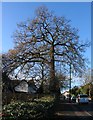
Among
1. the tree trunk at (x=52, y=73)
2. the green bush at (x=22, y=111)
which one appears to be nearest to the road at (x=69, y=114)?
the green bush at (x=22, y=111)

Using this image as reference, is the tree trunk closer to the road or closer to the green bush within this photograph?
the road

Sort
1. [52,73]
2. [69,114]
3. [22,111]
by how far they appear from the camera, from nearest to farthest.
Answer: [22,111], [69,114], [52,73]

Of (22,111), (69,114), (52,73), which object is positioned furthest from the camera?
(52,73)

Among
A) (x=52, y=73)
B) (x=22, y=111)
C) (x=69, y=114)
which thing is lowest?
(x=69, y=114)

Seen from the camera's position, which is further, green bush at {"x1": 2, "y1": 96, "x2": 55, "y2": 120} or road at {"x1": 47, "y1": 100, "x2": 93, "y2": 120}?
road at {"x1": 47, "y1": 100, "x2": 93, "y2": 120}

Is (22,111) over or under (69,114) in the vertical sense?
over

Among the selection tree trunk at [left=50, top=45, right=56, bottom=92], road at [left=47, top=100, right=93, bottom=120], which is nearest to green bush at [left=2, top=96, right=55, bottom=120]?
road at [left=47, top=100, right=93, bottom=120]

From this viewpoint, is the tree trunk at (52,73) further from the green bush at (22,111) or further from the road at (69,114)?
the green bush at (22,111)

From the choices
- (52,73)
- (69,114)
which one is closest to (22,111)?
(69,114)

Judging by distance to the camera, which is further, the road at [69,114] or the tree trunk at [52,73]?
the tree trunk at [52,73]

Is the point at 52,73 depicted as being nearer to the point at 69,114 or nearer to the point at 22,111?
the point at 69,114

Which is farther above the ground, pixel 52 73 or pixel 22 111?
pixel 52 73

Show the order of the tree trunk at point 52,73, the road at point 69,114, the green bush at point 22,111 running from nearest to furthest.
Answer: the green bush at point 22,111, the road at point 69,114, the tree trunk at point 52,73

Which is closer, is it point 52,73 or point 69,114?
point 69,114
